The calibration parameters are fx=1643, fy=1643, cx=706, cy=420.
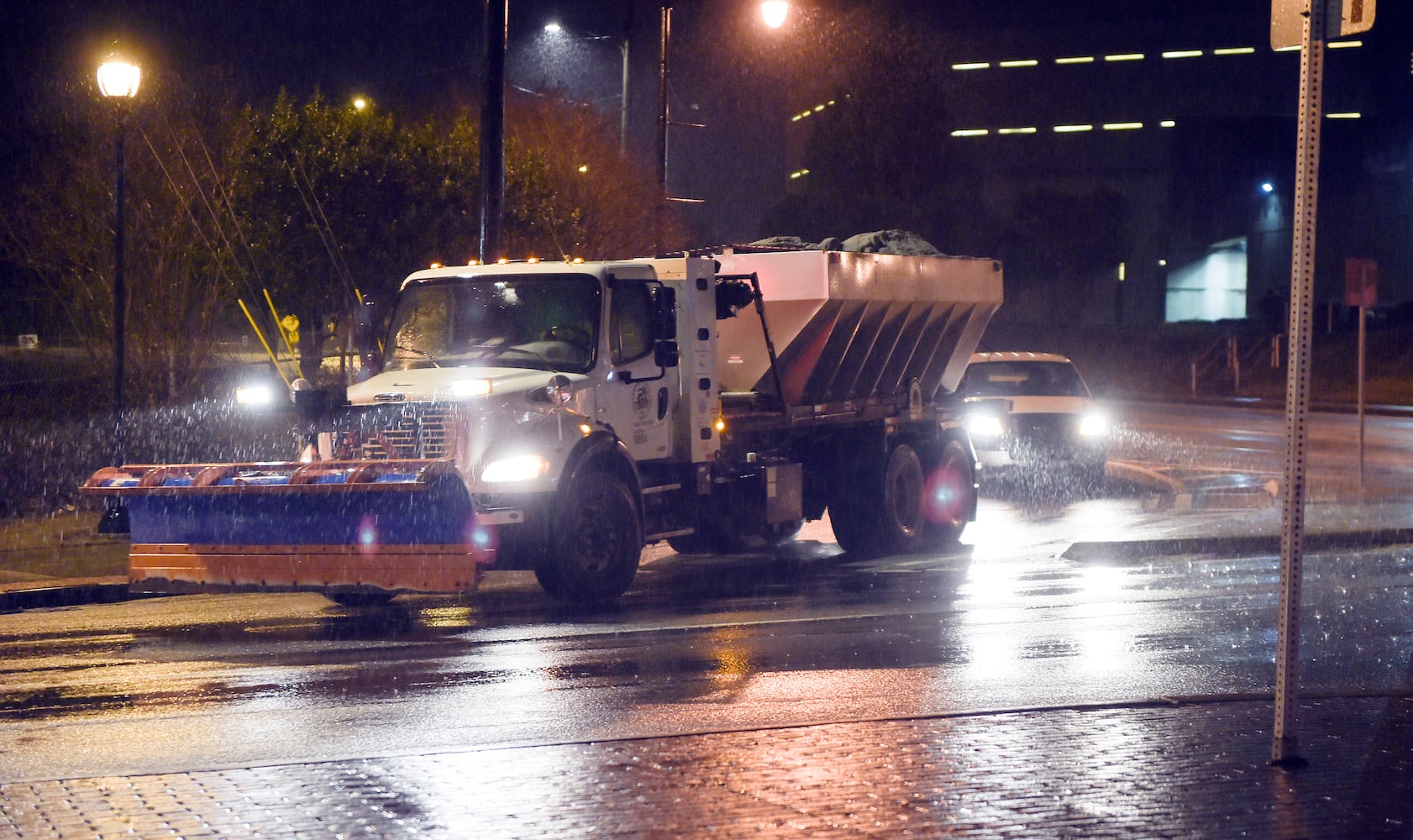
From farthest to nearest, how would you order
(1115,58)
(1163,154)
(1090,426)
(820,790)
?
1. (1115,58)
2. (1163,154)
3. (1090,426)
4. (820,790)

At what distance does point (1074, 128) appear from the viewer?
7756 centimetres

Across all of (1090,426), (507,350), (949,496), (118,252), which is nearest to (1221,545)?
(949,496)

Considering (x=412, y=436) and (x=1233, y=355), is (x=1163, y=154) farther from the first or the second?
(x=412, y=436)

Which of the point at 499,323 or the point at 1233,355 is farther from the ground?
the point at 1233,355

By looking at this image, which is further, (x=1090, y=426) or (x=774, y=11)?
(x=774, y=11)

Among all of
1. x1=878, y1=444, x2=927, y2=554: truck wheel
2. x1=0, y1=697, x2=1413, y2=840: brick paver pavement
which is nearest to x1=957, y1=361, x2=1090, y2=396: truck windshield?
x1=878, y1=444, x2=927, y2=554: truck wheel

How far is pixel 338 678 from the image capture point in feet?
30.4

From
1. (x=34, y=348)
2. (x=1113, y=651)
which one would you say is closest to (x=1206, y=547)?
(x=1113, y=651)

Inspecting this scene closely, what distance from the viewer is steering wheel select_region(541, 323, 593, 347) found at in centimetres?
1283

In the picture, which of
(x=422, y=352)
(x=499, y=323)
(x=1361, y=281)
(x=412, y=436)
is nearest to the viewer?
(x=412, y=436)

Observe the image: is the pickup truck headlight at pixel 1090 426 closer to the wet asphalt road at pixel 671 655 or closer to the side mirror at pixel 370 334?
the wet asphalt road at pixel 671 655

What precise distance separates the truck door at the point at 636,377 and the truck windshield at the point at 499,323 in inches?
9.9

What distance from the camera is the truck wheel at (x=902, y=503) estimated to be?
53.8 feet

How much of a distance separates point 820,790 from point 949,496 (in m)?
11.4
